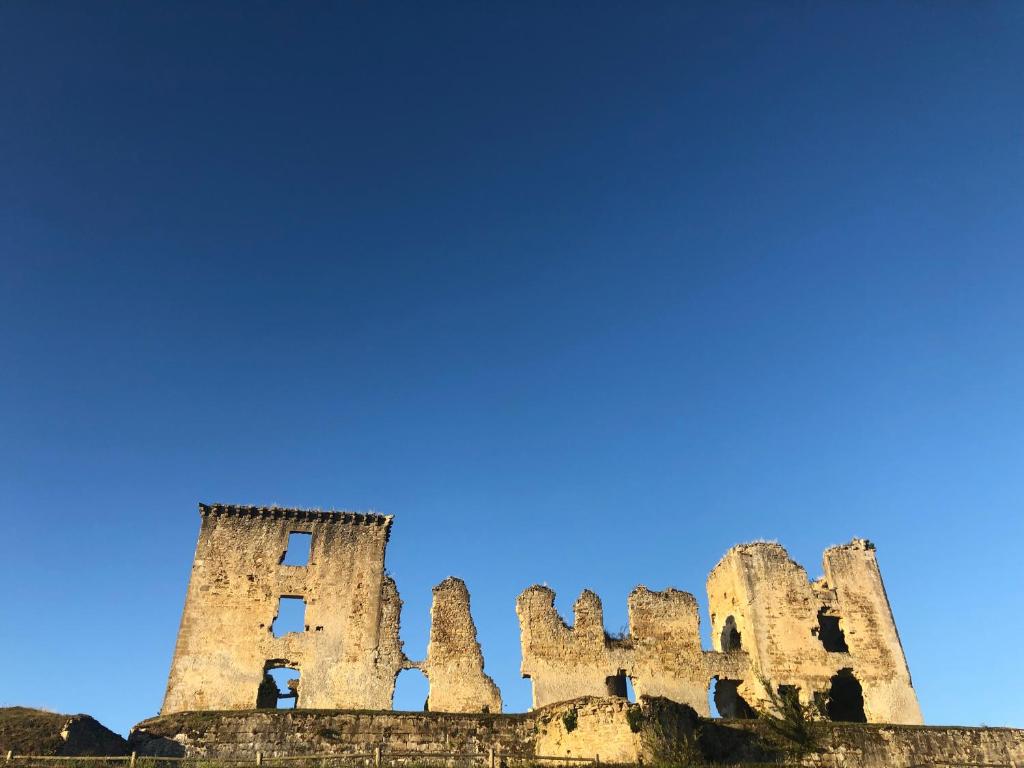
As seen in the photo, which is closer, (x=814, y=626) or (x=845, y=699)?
(x=814, y=626)

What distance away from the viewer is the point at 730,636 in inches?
1411

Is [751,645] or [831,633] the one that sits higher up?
[831,633]

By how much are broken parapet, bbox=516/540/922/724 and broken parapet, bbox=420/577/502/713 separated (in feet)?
5.70

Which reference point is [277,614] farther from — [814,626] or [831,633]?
[831,633]

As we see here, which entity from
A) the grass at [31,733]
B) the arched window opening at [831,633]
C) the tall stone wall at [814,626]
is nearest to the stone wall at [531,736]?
the grass at [31,733]

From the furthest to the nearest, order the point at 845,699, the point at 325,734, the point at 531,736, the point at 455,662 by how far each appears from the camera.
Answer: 1. the point at 845,699
2. the point at 455,662
3. the point at 325,734
4. the point at 531,736

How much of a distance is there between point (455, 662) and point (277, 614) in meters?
6.55

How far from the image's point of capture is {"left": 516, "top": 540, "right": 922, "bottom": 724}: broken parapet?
31.8 metres

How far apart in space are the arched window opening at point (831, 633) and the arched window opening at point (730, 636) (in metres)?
3.24

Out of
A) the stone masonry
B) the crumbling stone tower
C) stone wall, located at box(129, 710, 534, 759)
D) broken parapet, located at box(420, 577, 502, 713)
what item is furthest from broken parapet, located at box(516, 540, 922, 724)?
the crumbling stone tower

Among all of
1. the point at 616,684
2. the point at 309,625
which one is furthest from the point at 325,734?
the point at 616,684

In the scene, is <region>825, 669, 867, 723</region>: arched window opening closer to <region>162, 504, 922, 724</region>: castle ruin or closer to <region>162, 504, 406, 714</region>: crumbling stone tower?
<region>162, 504, 922, 724</region>: castle ruin

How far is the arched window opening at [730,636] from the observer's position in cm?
3566

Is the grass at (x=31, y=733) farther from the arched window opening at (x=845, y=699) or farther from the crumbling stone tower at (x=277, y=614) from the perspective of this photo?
the arched window opening at (x=845, y=699)
